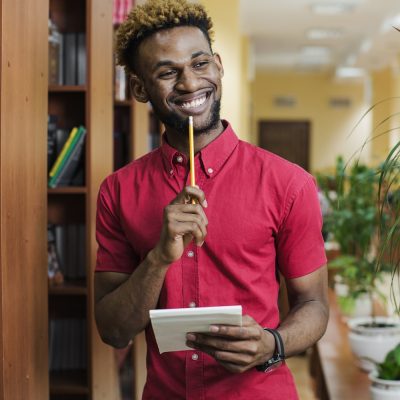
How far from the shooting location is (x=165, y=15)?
1.41m

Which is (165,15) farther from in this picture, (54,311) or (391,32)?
(391,32)

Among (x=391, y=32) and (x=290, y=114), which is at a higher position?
(x=391, y=32)

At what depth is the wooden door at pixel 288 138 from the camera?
15938 millimetres

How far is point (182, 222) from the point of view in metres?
1.24

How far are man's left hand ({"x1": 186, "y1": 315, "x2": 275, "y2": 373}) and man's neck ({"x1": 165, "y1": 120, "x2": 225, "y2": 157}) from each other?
39 cm

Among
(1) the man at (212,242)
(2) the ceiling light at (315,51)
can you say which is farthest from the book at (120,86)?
(2) the ceiling light at (315,51)

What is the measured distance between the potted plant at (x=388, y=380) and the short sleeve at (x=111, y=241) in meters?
0.96

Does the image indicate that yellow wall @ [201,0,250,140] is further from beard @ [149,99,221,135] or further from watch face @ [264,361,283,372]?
watch face @ [264,361,283,372]

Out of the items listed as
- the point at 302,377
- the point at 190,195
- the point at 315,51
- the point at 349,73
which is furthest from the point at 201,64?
the point at 349,73

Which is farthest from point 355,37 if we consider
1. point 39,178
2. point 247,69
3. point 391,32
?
point 39,178

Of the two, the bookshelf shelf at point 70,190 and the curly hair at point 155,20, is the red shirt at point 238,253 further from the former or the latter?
the bookshelf shelf at point 70,190

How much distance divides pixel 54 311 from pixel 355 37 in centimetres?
932

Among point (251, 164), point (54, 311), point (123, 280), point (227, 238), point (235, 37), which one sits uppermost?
point (235, 37)

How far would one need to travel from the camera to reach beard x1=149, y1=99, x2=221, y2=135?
1.40 metres
